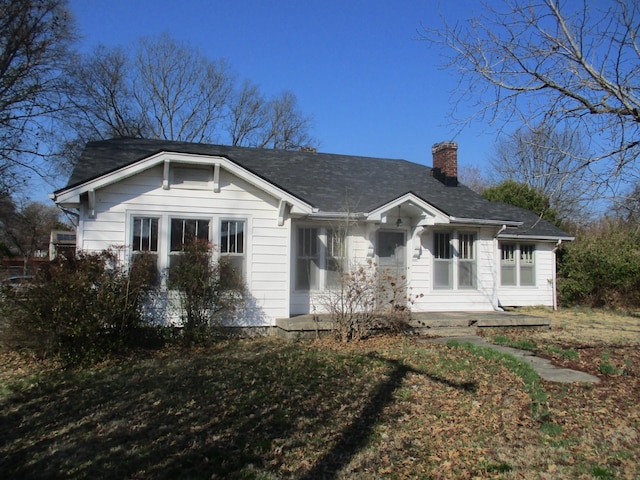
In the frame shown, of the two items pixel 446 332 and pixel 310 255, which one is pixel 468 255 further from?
pixel 310 255

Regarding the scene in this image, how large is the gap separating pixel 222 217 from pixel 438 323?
549 cm

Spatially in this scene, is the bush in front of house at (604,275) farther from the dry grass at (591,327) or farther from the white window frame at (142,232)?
the white window frame at (142,232)

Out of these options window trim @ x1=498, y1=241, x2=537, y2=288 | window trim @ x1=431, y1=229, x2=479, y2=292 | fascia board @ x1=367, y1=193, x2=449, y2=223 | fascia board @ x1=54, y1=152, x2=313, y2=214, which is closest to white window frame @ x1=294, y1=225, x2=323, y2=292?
fascia board @ x1=367, y1=193, x2=449, y2=223

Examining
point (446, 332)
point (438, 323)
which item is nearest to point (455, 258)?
point (438, 323)

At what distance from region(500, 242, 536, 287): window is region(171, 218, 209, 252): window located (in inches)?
404

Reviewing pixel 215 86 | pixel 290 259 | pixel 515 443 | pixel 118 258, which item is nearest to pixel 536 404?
pixel 515 443

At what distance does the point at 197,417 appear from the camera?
18.7 ft

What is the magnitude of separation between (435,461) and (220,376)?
3764mm

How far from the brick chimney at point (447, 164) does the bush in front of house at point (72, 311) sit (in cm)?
1107

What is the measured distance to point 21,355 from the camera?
8.39 m

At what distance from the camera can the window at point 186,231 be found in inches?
413

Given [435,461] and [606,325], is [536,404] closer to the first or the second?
[435,461]

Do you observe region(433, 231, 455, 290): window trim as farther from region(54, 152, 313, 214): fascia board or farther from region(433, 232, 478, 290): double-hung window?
region(54, 152, 313, 214): fascia board

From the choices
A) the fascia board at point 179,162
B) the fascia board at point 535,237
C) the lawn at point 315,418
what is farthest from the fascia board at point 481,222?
the lawn at point 315,418
